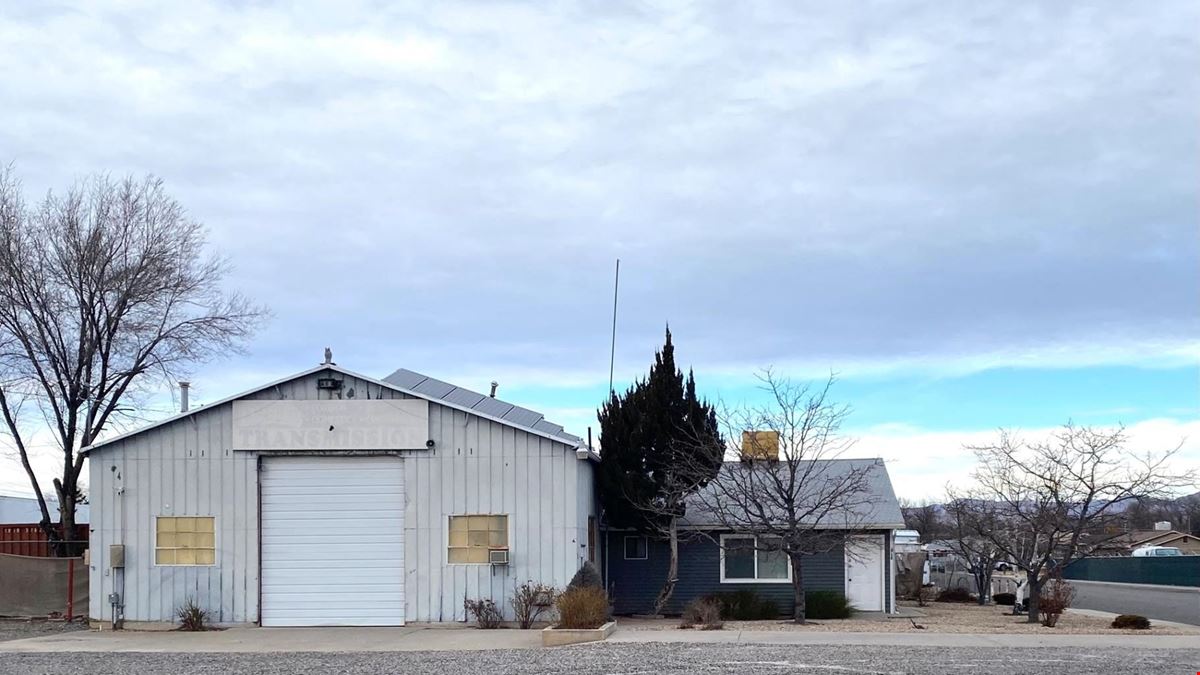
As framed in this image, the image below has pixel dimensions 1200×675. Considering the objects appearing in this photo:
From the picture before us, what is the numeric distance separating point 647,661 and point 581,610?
4.13 metres

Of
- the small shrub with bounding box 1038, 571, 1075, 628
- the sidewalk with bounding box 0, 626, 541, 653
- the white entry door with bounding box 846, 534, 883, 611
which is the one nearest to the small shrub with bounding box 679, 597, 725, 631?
the sidewalk with bounding box 0, 626, 541, 653

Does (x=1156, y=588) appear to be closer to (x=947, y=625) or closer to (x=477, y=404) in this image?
(x=947, y=625)

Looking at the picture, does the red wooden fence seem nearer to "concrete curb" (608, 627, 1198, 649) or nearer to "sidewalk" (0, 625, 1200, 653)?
"sidewalk" (0, 625, 1200, 653)

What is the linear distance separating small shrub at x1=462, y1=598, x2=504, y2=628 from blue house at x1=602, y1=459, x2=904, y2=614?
5.79 m

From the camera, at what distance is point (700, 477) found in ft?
92.7

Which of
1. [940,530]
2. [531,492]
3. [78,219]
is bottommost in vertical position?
[940,530]

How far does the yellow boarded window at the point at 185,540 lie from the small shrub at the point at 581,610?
24.7 ft

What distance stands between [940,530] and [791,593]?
88.5 ft

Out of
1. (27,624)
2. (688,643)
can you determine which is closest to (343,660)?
(688,643)

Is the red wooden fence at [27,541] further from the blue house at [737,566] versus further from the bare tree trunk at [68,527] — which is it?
the blue house at [737,566]

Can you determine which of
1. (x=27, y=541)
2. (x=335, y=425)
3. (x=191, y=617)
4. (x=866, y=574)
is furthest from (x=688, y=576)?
(x=27, y=541)

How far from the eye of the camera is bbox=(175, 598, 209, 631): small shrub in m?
24.5

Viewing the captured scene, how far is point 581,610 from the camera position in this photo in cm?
2164

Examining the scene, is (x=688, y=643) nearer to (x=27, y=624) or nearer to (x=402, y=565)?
(x=402, y=565)
